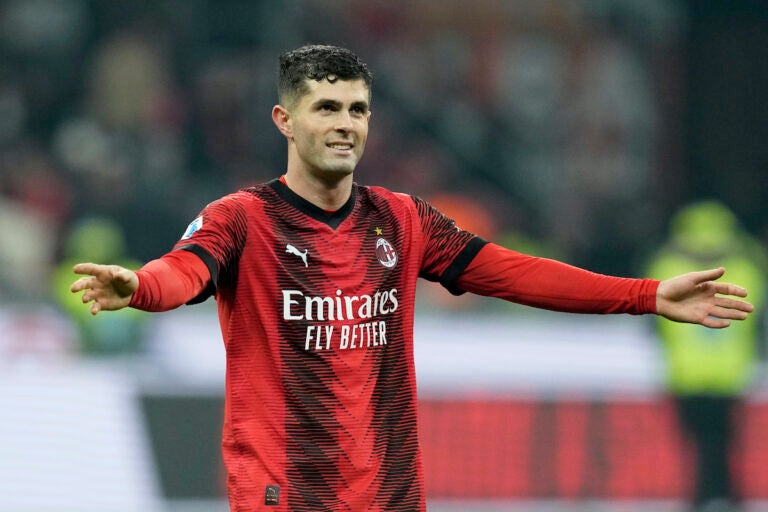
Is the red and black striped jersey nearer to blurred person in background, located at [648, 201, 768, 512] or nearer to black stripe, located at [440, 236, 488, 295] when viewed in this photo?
black stripe, located at [440, 236, 488, 295]

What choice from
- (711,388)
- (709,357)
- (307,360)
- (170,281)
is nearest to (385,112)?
(709,357)

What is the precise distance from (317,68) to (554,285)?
0.96 meters

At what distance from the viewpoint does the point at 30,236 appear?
11.9 metres

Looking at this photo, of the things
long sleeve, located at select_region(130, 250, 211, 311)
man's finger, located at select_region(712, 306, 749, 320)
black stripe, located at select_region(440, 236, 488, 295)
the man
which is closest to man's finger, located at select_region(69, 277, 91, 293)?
long sleeve, located at select_region(130, 250, 211, 311)

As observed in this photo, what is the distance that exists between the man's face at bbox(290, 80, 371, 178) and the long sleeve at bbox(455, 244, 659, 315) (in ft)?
1.77

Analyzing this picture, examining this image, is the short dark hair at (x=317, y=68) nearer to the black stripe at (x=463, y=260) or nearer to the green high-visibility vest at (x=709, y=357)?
the black stripe at (x=463, y=260)

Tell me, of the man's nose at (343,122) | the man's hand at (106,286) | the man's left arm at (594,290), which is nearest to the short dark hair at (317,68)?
the man's nose at (343,122)

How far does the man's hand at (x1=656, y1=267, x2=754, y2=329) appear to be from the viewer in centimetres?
441

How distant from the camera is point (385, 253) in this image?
442 cm

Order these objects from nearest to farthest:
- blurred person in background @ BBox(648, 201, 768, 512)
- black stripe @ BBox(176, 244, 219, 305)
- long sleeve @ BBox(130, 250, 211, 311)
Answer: long sleeve @ BBox(130, 250, 211, 311)
black stripe @ BBox(176, 244, 219, 305)
blurred person in background @ BBox(648, 201, 768, 512)

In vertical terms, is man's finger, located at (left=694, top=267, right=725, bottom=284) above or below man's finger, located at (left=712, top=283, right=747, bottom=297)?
above

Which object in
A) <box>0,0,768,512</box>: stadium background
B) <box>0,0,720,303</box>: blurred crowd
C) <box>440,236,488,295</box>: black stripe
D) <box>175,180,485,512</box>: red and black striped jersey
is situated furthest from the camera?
<box>0,0,720,303</box>: blurred crowd

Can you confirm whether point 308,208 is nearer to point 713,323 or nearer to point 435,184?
point 713,323

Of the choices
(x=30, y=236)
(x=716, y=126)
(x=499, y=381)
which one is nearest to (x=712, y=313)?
(x=499, y=381)
